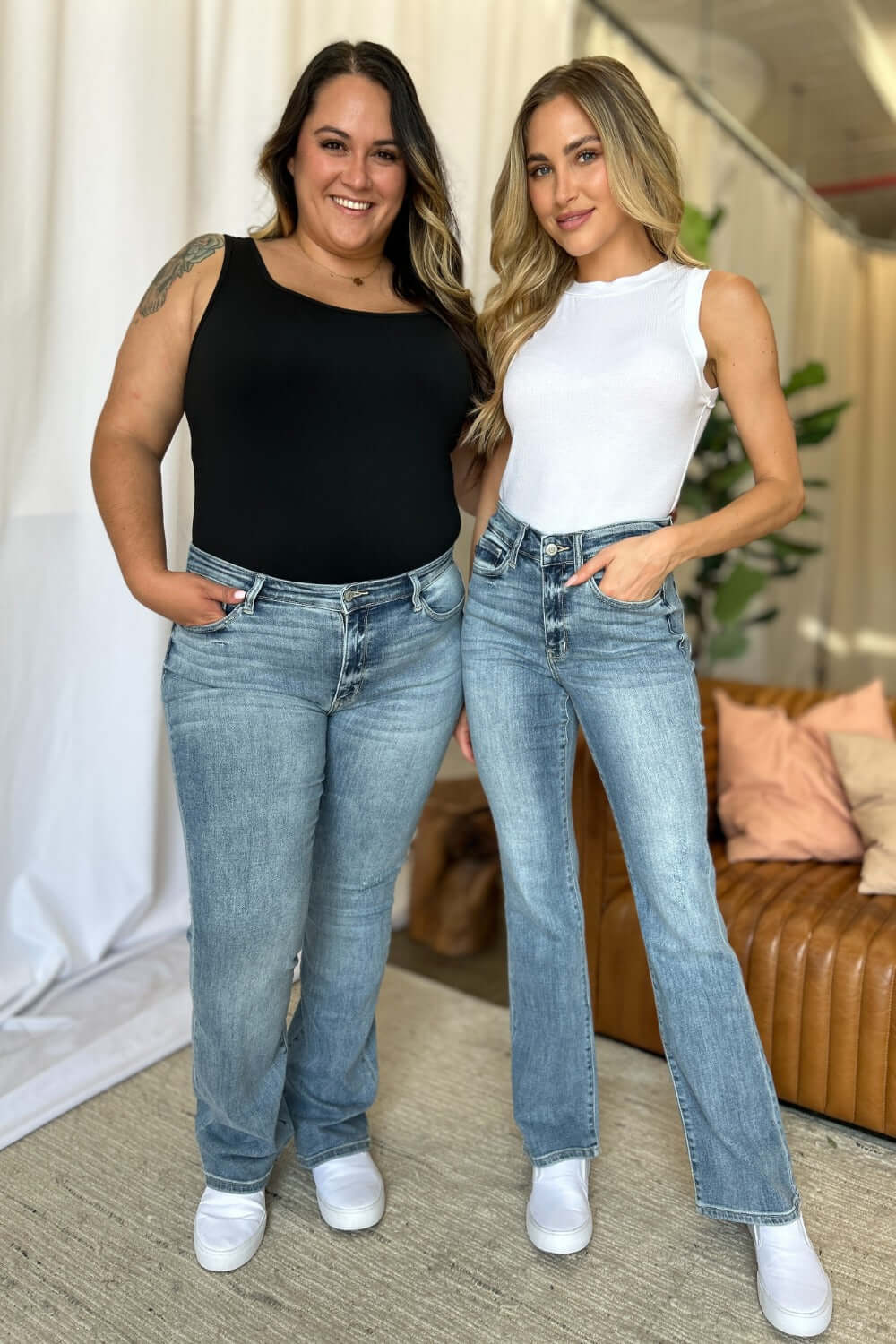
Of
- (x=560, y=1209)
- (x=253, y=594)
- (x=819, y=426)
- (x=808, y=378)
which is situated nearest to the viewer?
(x=253, y=594)

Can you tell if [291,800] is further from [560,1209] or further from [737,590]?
[737,590]

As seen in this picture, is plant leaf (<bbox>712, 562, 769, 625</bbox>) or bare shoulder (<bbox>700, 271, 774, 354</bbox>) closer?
bare shoulder (<bbox>700, 271, 774, 354</bbox>)

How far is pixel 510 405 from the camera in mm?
1503

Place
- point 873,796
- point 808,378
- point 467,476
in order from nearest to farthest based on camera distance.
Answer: point 467,476, point 873,796, point 808,378

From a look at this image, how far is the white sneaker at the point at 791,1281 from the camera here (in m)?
1.36

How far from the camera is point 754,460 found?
142cm

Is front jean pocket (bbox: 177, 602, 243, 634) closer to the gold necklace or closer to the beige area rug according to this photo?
the gold necklace

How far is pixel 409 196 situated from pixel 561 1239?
1.48m

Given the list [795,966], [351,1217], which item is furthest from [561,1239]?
[795,966]

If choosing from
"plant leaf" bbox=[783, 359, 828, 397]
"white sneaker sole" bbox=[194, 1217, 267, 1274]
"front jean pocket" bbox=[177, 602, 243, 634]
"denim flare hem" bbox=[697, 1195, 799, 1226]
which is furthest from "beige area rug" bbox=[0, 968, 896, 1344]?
"plant leaf" bbox=[783, 359, 828, 397]

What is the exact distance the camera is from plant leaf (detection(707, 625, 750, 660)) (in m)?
3.54

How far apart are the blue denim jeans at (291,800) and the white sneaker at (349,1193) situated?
0.10m

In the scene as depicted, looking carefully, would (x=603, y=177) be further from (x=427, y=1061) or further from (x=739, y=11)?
(x=739, y=11)

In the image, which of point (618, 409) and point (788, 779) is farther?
point (788, 779)
